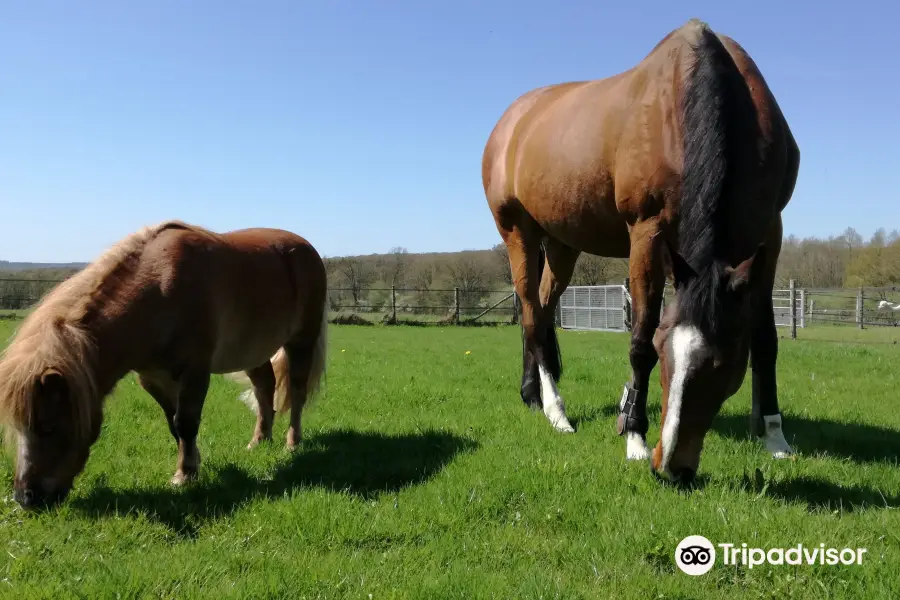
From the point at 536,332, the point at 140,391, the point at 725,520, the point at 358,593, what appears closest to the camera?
the point at 358,593

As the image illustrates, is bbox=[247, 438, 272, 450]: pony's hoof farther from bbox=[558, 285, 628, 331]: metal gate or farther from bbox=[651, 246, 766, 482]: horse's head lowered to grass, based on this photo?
bbox=[558, 285, 628, 331]: metal gate

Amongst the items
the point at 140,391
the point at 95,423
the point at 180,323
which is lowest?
the point at 140,391

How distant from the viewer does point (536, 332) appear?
5.74 metres

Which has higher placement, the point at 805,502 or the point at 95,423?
the point at 95,423

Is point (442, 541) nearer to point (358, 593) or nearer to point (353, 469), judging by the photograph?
point (358, 593)

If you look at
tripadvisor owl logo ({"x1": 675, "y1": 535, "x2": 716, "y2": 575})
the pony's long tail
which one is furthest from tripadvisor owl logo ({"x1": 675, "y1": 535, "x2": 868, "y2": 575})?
the pony's long tail

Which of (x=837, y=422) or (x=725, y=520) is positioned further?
(x=837, y=422)

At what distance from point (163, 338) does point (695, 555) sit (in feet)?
10.0

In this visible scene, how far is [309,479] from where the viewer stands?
152 inches

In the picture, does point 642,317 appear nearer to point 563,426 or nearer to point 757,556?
point 563,426

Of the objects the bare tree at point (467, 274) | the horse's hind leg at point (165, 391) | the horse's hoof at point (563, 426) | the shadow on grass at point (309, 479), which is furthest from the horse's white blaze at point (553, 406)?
the bare tree at point (467, 274)

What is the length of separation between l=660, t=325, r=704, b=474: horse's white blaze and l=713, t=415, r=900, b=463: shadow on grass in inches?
63.9

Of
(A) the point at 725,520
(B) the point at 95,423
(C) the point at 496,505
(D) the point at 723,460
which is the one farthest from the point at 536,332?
(B) the point at 95,423

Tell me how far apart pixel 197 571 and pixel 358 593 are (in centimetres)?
71
